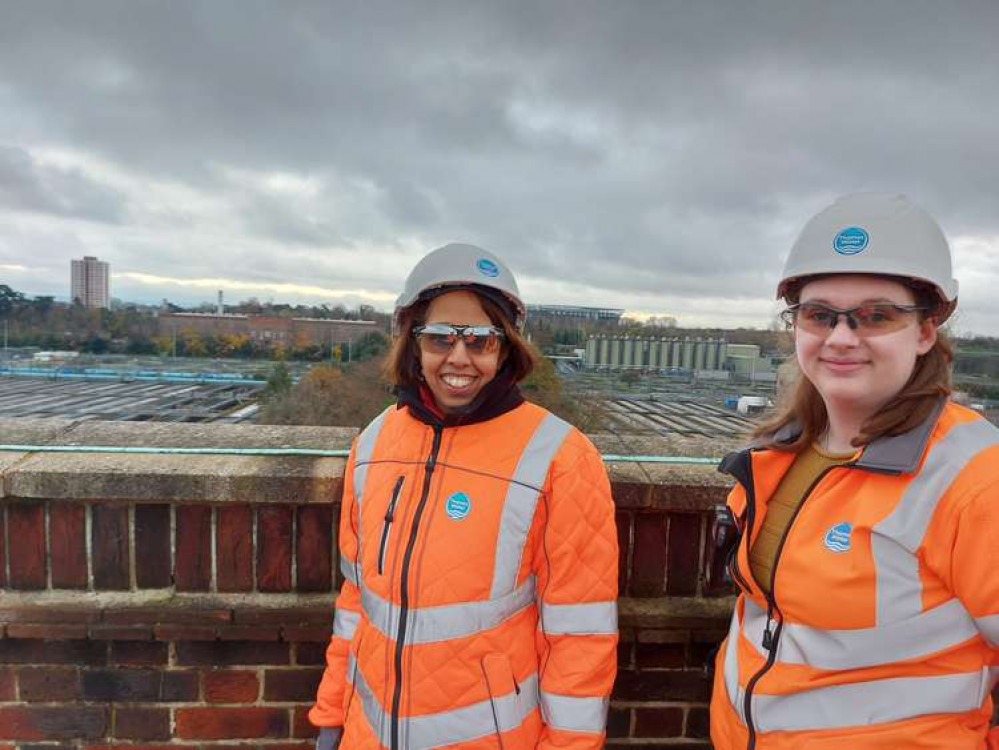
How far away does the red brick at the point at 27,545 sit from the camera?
216 cm

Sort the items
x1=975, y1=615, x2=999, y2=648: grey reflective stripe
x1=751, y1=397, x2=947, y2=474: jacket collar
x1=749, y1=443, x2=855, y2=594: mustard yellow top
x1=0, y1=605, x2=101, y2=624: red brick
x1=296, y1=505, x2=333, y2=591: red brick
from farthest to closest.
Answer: x1=296, y1=505, x2=333, y2=591: red brick
x1=0, y1=605, x2=101, y2=624: red brick
x1=749, y1=443, x2=855, y2=594: mustard yellow top
x1=751, y1=397, x2=947, y2=474: jacket collar
x1=975, y1=615, x2=999, y2=648: grey reflective stripe

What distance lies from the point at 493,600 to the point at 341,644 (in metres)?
0.63

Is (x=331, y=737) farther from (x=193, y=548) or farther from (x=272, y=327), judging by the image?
(x=272, y=327)

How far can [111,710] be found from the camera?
228cm

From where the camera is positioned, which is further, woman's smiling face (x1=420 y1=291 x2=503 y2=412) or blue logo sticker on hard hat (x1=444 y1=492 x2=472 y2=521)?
woman's smiling face (x1=420 y1=291 x2=503 y2=412)

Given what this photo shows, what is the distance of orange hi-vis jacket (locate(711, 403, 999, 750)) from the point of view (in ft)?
Result: 4.19

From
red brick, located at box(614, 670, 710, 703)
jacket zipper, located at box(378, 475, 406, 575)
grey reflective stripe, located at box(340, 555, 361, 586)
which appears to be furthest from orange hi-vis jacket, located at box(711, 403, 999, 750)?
Result: grey reflective stripe, located at box(340, 555, 361, 586)

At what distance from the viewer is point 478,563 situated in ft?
5.57

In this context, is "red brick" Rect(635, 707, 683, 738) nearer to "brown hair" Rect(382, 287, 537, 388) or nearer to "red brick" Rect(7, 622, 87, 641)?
"brown hair" Rect(382, 287, 537, 388)

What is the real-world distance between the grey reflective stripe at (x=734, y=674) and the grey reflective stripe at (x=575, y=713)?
0.37 metres

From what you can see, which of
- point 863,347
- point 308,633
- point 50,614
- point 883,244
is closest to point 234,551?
point 308,633

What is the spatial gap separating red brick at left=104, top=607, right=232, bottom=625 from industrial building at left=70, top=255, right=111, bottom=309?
3.90 ft

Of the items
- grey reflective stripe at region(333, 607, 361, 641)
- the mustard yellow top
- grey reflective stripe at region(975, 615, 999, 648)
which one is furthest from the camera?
grey reflective stripe at region(333, 607, 361, 641)

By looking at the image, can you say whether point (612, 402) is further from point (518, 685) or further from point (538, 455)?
point (518, 685)
